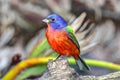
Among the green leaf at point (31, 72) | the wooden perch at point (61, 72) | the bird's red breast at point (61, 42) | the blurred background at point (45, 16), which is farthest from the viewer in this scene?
the blurred background at point (45, 16)

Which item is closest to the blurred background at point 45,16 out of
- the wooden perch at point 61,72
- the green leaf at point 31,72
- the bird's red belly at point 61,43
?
the green leaf at point 31,72

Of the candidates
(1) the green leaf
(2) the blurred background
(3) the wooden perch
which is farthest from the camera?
(2) the blurred background

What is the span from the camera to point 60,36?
2.40m

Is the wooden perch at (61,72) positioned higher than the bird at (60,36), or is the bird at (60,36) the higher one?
the bird at (60,36)

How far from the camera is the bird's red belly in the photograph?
7.73ft

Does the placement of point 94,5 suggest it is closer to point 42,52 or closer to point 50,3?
point 50,3

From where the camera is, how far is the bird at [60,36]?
2.36 metres

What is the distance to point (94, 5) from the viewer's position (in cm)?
A: 513

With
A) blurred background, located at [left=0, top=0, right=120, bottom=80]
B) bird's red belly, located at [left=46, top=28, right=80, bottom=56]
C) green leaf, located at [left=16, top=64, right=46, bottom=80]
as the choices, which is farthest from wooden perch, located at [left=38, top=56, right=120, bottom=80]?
blurred background, located at [left=0, top=0, right=120, bottom=80]

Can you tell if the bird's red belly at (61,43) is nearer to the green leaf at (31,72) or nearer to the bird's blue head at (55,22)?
the bird's blue head at (55,22)

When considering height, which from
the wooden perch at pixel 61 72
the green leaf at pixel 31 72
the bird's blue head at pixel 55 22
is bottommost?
the wooden perch at pixel 61 72

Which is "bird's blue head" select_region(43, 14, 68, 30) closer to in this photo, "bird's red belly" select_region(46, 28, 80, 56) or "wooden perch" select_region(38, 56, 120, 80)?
"bird's red belly" select_region(46, 28, 80, 56)

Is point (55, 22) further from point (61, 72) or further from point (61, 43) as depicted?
point (61, 72)

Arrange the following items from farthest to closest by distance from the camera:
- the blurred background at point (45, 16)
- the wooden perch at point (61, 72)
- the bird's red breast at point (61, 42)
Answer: the blurred background at point (45, 16) < the bird's red breast at point (61, 42) < the wooden perch at point (61, 72)
